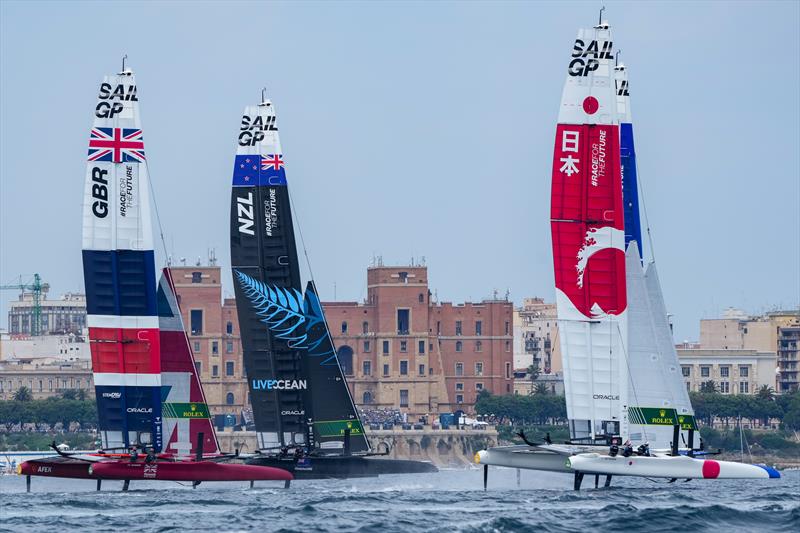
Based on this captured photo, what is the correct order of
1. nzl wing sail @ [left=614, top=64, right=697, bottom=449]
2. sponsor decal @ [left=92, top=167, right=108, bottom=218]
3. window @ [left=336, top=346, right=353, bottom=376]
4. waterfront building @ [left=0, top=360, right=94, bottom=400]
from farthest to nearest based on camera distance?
1. waterfront building @ [left=0, top=360, right=94, bottom=400]
2. window @ [left=336, top=346, right=353, bottom=376]
3. sponsor decal @ [left=92, top=167, right=108, bottom=218]
4. nzl wing sail @ [left=614, top=64, right=697, bottom=449]

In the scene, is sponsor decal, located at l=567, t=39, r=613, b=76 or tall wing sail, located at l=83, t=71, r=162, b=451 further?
tall wing sail, located at l=83, t=71, r=162, b=451

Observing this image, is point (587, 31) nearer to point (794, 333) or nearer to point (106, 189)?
point (106, 189)

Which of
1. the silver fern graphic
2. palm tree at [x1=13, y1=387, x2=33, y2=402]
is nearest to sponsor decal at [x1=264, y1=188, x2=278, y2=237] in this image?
the silver fern graphic

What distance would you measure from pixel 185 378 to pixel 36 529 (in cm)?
1561

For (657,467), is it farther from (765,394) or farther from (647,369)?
(765,394)

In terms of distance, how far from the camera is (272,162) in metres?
43.2

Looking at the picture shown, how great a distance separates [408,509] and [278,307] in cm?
1137

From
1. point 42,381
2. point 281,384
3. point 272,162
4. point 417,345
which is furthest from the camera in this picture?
point 42,381

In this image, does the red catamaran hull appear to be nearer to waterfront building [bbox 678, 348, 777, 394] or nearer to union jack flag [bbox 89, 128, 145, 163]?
union jack flag [bbox 89, 128, 145, 163]

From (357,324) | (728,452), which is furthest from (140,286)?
(357,324)

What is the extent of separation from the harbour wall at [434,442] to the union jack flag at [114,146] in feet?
267

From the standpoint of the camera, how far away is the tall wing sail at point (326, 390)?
142ft

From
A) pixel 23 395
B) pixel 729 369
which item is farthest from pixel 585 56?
pixel 729 369

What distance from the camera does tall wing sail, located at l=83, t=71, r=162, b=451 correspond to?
126 ft
